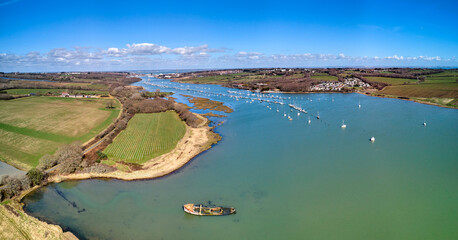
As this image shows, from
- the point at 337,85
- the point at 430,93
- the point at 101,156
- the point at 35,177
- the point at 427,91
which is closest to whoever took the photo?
the point at 35,177

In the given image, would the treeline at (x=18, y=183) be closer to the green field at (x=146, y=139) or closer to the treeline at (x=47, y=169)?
the treeline at (x=47, y=169)

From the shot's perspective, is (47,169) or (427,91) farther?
(427,91)

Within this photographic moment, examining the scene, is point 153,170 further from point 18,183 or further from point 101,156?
point 18,183

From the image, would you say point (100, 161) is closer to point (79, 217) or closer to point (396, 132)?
point (79, 217)

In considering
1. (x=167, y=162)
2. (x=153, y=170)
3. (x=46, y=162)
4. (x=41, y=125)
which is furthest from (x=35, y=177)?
(x=41, y=125)

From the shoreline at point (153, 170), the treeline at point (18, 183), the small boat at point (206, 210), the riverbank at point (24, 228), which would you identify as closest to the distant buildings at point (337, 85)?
the shoreline at point (153, 170)

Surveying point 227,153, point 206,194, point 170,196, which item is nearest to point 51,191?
point 170,196

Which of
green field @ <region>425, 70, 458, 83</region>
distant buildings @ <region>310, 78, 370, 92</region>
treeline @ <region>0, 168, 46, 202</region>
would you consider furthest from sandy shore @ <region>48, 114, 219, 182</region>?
green field @ <region>425, 70, 458, 83</region>
